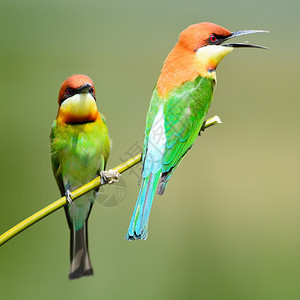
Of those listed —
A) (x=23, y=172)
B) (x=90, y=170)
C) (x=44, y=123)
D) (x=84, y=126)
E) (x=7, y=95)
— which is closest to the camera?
(x=84, y=126)

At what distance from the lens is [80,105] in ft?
2.70

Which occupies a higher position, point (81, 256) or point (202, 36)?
point (202, 36)

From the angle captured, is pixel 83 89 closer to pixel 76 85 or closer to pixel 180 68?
pixel 76 85

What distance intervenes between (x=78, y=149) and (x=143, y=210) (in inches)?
20.8

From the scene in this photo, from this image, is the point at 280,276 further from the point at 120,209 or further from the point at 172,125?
the point at 172,125

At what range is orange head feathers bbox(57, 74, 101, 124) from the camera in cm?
74

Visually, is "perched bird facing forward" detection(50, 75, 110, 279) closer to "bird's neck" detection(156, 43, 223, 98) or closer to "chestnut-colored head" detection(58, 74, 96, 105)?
"chestnut-colored head" detection(58, 74, 96, 105)

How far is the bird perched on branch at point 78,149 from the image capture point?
792 mm

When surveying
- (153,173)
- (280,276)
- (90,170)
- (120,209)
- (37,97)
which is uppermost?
(37,97)

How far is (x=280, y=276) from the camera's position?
339cm

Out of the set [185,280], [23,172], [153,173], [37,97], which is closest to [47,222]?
[23,172]

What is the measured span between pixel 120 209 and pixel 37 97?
1585mm

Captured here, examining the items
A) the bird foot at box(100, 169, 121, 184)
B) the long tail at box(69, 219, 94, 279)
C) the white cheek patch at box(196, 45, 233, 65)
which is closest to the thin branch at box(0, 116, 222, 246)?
the bird foot at box(100, 169, 121, 184)

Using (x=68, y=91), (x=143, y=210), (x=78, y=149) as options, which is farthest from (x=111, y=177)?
(x=78, y=149)
